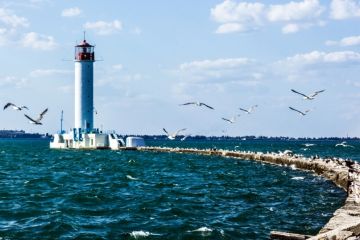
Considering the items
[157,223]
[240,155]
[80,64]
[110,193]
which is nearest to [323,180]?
[110,193]

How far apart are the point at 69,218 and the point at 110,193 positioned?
8347 millimetres

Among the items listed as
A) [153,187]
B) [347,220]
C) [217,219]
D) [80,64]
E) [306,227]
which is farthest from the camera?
[80,64]

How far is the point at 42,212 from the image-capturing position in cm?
2358

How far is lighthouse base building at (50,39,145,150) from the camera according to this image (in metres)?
88.4

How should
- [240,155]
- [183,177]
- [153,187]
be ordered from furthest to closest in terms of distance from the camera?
[240,155] < [183,177] < [153,187]

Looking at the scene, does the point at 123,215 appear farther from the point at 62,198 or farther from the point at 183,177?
the point at 183,177

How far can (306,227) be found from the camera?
20141 mm

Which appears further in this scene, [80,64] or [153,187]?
[80,64]

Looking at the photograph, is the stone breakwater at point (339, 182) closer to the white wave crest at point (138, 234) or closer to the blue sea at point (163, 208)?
the blue sea at point (163, 208)

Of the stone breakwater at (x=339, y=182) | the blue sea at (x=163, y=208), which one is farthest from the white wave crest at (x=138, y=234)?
the stone breakwater at (x=339, y=182)

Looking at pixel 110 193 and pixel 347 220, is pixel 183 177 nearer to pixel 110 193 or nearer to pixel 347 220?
pixel 110 193

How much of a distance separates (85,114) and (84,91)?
346 cm

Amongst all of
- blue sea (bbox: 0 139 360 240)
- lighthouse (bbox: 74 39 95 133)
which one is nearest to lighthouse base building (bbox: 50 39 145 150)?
lighthouse (bbox: 74 39 95 133)

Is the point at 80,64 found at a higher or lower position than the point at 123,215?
higher
